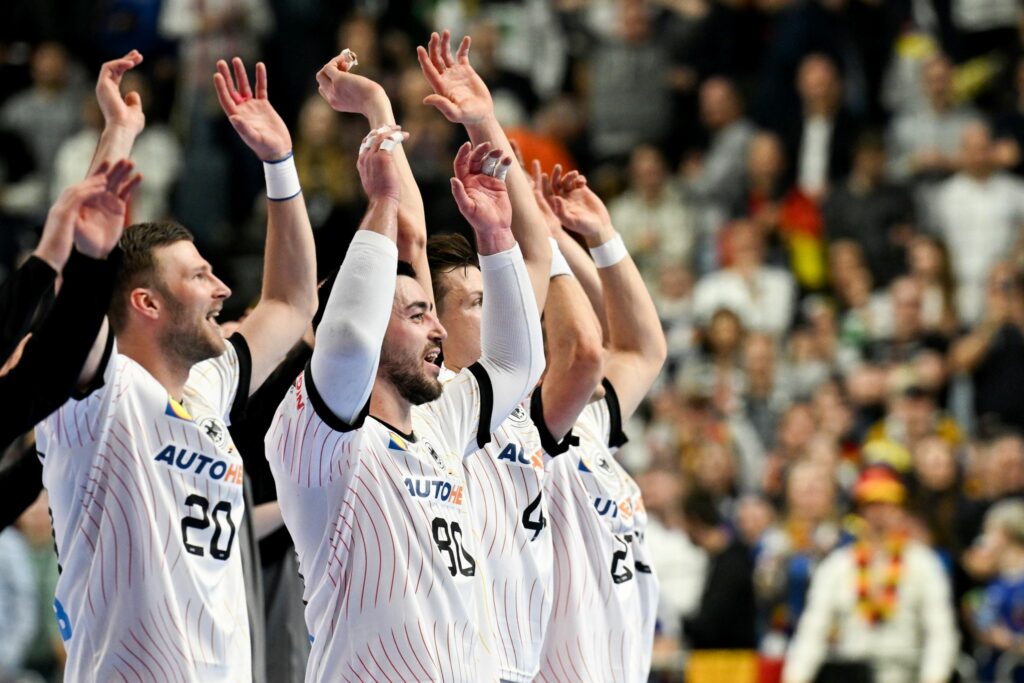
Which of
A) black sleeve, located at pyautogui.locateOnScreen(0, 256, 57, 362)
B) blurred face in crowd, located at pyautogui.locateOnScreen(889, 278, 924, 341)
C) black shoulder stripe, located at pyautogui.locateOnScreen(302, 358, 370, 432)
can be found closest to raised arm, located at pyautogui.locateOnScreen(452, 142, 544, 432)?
black shoulder stripe, located at pyautogui.locateOnScreen(302, 358, 370, 432)

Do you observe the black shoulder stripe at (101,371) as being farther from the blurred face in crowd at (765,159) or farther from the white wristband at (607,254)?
the blurred face in crowd at (765,159)

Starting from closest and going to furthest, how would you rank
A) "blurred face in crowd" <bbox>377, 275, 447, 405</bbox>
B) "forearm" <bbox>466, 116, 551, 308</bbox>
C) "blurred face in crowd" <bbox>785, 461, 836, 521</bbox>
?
"blurred face in crowd" <bbox>377, 275, 447, 405</bbox>
"forearm" <bbox>466, 116, 551, 308</bbox>
"blurred face in crowd" <bbox>785, 461, 836, 521</bbox>

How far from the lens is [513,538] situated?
6547 millimetres

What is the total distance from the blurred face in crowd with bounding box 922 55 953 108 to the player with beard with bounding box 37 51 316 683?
939cm

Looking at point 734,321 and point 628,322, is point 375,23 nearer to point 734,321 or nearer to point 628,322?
point 734,321

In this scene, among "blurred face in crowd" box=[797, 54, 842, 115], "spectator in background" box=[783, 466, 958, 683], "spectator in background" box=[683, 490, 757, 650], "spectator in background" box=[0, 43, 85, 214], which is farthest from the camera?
"spectator in background" box=[0, 43, 85, 214]

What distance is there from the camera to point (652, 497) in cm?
1291

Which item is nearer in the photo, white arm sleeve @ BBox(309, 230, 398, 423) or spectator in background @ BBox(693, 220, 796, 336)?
white arm sleeve @ BBox(309, 230, 398, 423)

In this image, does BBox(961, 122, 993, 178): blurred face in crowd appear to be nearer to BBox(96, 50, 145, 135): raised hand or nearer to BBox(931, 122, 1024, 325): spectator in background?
BBox(931, 122, 1024, 325): spectator in background

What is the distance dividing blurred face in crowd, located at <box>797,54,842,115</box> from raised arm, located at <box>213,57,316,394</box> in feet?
30.2

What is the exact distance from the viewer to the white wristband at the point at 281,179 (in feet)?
21.6

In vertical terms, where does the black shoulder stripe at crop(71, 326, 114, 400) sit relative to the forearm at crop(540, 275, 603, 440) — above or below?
above

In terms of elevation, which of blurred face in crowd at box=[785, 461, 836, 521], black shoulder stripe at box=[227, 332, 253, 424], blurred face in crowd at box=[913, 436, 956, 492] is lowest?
blurred face in crowd at box=[785, 461, 836, 521]

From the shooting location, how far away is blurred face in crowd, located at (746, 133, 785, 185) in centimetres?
1514
